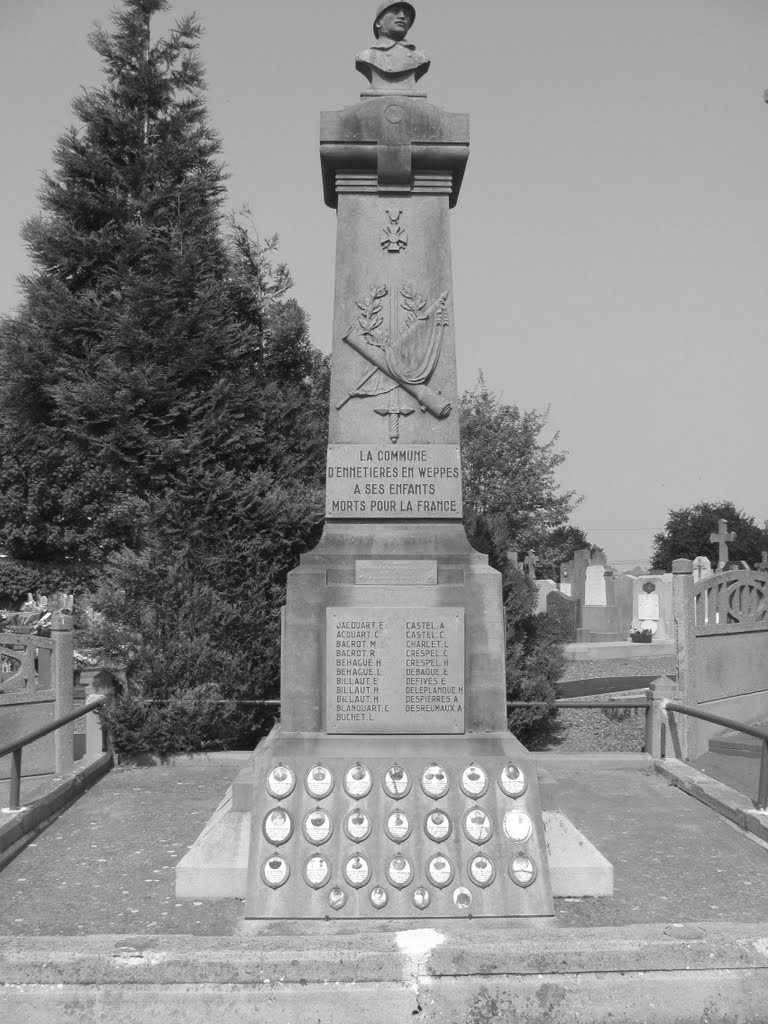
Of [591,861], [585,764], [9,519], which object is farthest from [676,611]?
[9,519]

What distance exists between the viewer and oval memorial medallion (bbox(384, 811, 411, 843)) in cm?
479

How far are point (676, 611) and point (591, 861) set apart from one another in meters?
5.90

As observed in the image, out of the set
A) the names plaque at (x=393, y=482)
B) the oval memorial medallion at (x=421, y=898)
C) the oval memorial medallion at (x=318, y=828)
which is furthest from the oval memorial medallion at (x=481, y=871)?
the names plaque at (x=393, y=482)

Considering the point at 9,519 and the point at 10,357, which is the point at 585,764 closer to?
the point at 10,357

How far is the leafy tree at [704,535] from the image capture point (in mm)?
72250

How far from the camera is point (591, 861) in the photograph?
16.4ft

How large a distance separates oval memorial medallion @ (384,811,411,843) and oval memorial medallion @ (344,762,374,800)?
0.66ft

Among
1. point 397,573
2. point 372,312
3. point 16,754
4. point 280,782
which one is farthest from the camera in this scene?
point 16,754

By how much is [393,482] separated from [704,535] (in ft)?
240

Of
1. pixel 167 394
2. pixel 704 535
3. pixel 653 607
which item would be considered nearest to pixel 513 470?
pixel 653 607

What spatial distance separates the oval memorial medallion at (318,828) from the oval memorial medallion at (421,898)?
1.83ft

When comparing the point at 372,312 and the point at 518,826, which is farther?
the point at 372,312

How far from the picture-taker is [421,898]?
462 centimetres

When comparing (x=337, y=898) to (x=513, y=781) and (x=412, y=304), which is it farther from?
(x=412, y=304)
